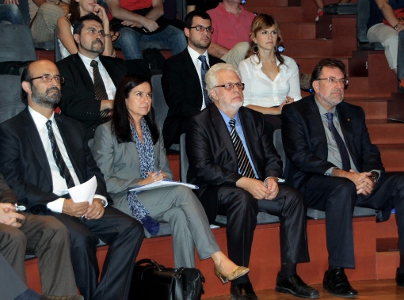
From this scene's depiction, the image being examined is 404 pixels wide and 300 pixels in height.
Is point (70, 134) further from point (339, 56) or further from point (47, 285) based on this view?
point (339, 56)

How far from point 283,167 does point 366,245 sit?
721 millimetres

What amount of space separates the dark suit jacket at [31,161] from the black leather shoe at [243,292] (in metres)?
0.89

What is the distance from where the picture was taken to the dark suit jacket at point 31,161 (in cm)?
393

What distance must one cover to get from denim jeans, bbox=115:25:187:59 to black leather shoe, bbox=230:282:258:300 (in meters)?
2.39

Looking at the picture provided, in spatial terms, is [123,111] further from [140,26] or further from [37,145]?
[140,26]

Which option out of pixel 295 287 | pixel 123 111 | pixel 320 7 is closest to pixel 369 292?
pixel 295 287

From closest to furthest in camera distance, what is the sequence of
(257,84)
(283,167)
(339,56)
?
(283,167) → (257,84) → (339,56)

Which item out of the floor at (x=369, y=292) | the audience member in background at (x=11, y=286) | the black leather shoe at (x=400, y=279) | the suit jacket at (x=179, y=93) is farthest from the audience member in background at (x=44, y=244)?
the black leather shoe at (x=400, y=279)

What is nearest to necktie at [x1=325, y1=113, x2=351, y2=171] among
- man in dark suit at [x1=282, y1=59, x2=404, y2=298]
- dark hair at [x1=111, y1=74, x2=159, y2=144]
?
man in dark suit at [x1=282, y1=59, x2=404, y2=298]

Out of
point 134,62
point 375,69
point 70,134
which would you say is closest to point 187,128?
point 70,134

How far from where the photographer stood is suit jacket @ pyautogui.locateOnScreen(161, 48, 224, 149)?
5078 mm

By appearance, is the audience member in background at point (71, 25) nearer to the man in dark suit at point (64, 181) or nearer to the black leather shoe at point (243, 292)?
the man in dark suit at point (64, 181)

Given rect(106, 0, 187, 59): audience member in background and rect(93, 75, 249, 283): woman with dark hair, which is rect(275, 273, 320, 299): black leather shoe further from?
rect(106, 0, 187, 59): audience member in background

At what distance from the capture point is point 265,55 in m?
5.45
